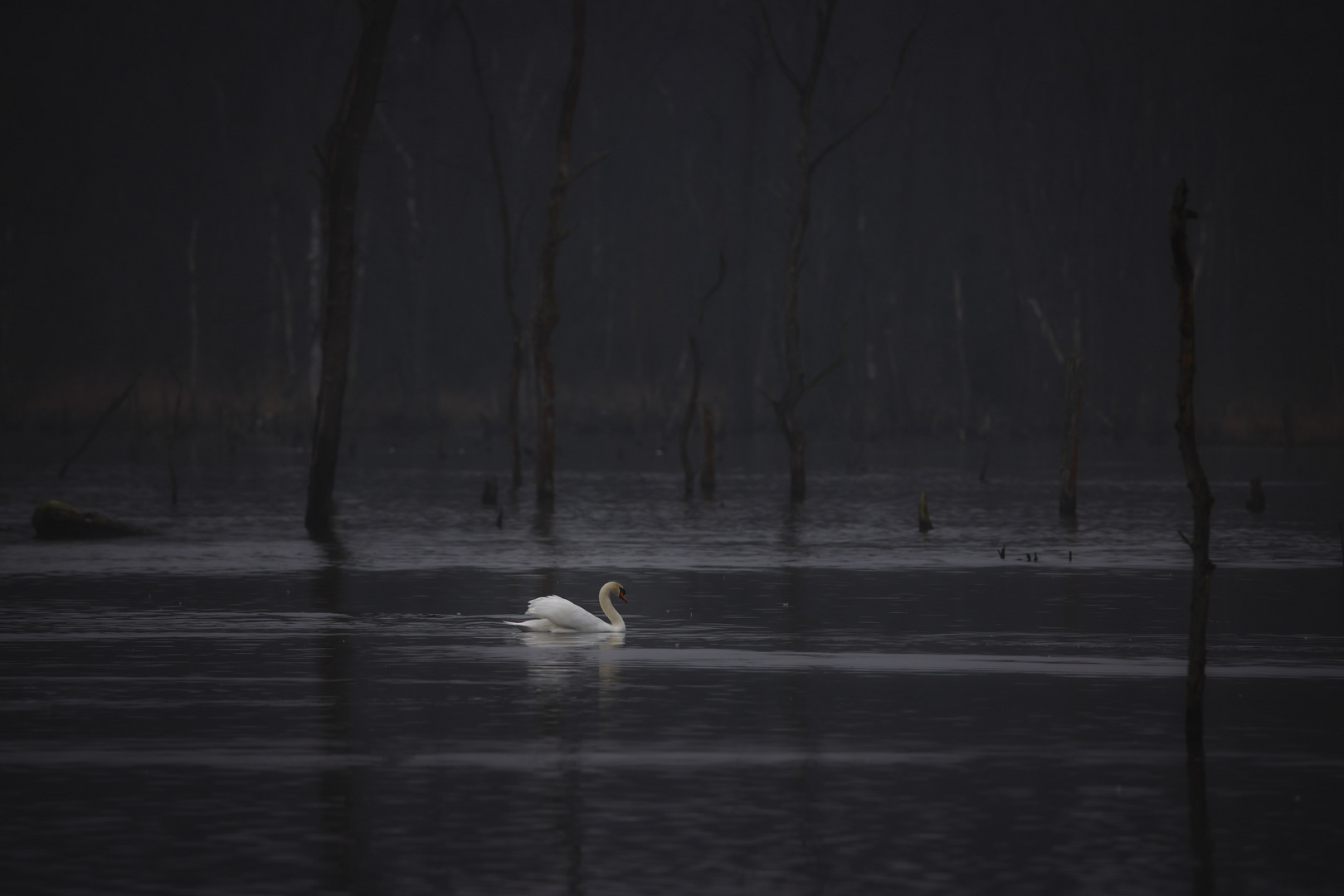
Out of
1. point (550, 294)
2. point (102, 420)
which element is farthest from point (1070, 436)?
point (102, 420)

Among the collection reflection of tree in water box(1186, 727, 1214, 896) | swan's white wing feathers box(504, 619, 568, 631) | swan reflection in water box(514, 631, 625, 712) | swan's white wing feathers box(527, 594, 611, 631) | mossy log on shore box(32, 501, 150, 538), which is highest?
mossy log on shore box(32, 501, 150, 538)

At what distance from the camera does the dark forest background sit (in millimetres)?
76875

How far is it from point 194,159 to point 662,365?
22.1 meters

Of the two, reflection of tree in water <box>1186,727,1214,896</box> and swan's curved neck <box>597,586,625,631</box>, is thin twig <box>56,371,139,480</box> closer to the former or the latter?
swan's curved neck <box>597,586,625,631</box>

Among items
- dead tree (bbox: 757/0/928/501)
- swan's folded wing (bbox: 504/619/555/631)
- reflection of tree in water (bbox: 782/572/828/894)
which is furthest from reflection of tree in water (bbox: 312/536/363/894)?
dead tree (bbox: 757/0/928/501)

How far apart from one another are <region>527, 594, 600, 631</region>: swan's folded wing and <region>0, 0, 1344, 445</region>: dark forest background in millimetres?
49586

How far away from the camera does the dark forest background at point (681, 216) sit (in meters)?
76.9

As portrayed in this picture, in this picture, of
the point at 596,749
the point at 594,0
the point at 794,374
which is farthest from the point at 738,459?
the point at 596,749

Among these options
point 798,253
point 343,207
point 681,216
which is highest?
point 681,216

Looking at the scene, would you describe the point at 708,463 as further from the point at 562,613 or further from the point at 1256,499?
the point at 562,613

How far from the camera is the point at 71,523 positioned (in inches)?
1312

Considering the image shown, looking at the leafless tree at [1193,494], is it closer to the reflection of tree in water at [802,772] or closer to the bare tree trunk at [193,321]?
the reflection of tree in water at [802,772]

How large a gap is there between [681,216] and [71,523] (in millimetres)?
62627

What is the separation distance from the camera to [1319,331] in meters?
78.6
